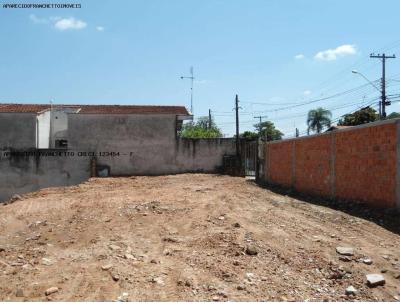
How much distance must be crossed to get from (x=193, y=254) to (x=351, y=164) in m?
5.77

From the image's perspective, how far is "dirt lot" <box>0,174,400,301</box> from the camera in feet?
16.8

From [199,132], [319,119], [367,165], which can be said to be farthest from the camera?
[319,119]

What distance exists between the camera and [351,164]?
10.6 meters

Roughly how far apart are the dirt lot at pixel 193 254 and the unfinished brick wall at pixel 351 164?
3.23 feet

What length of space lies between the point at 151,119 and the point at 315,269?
58.2ft

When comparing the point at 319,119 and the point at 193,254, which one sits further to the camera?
the point at 319,119

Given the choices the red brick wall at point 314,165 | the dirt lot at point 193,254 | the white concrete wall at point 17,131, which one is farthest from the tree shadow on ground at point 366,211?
the white concrete wall at point 17,131

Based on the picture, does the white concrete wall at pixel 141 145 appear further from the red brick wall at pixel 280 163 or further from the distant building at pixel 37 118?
the red brick wall at pixel 280 163

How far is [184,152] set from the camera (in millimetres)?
22891

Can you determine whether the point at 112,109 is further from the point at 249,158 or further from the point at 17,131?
the point at 249,158

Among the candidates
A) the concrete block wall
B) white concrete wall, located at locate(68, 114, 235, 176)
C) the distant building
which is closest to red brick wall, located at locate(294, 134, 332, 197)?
white concrete wall, located at locate(68, 114, 235, 176)

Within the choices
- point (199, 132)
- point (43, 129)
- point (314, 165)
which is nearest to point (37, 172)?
point (43, 129)

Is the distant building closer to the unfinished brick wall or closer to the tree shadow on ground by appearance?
the unfinished brick wall

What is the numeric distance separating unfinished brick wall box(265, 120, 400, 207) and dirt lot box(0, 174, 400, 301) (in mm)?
985
